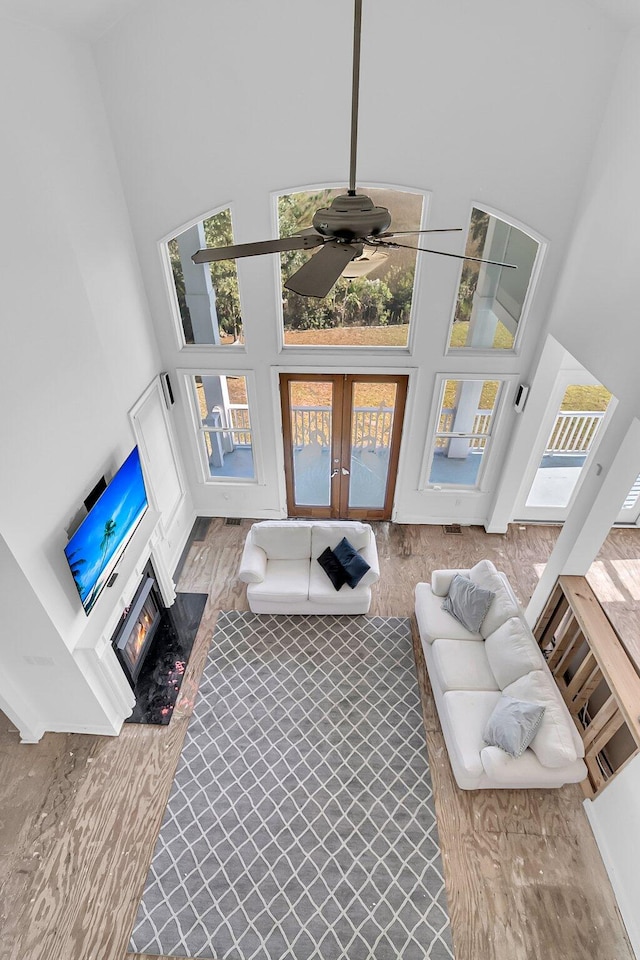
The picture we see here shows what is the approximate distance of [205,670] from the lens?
4.96 m

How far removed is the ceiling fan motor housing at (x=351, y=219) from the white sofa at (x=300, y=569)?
3.73m

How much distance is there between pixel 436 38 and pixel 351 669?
5425 mm

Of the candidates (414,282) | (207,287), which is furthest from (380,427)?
(207,287)

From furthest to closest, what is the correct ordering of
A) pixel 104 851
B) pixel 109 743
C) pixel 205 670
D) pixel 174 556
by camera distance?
pixel 174 556 → pixel 205 670 → pixel 109 743 → pixel 104 851

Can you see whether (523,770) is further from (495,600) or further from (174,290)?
(174,290)

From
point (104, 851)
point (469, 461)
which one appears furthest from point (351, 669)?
point (469, 461)

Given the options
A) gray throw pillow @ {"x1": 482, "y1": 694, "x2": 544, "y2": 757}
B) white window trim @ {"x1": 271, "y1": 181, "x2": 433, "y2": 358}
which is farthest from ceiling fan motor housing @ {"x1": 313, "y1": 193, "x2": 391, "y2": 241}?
gray throw pillow @ {"x1": 482, "y1": 694, "x2": 544, "y2": 757}

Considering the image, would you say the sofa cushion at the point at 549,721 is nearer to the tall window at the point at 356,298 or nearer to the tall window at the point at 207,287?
the tall window at the point at 356,298

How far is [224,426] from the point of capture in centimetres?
623

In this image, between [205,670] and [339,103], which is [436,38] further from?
[205,670]

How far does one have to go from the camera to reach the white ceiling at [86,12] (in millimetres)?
3186

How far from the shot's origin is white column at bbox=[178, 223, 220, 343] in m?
4.98

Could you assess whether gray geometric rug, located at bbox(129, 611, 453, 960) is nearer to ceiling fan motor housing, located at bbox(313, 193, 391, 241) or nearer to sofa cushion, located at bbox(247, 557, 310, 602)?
sofa cushion, located at bbox(247, 557, 310, 602)

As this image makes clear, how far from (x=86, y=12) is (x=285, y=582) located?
494 cm
